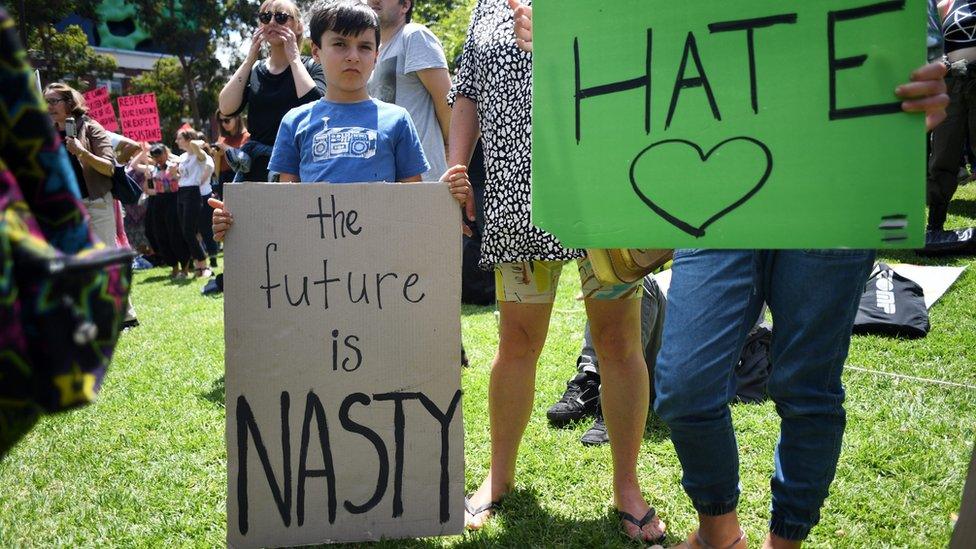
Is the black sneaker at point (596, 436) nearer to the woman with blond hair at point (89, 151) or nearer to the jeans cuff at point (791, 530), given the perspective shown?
the jeans cuff at point (791, 530)

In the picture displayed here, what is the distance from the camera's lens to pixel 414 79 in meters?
3.10

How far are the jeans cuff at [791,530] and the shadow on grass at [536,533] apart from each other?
1.61 ft

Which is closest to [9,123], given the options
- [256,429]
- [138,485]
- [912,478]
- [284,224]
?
[284,224]

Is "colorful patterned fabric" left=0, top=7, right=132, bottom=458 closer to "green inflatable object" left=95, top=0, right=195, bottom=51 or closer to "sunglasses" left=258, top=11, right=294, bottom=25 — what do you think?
"sunglasses" left=258, top=11, right=294, bottom=25

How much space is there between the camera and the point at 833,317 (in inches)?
66.2

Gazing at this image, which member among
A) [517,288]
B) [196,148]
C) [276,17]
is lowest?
[517,288]

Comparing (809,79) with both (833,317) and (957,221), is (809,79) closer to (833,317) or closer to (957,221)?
(833,317)

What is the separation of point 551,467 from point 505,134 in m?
1.23

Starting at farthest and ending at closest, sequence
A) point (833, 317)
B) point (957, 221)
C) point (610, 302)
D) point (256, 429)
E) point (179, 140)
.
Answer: point (179, 140) → point (957, 221) → point (610, 302) → point (256, 429) → point (833, 317)

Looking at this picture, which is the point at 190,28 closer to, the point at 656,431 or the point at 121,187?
the point at 121,187

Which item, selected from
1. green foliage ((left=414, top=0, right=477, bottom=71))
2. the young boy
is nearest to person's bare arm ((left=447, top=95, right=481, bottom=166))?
the young boy

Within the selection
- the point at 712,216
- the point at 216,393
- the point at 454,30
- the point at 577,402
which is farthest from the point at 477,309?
the point at 454,30

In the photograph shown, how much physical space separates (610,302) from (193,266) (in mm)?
9208

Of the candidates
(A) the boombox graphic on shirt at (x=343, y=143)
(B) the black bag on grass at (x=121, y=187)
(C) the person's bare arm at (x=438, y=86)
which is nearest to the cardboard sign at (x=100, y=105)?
(B) the black bag on grass at (x=121, y=187)
